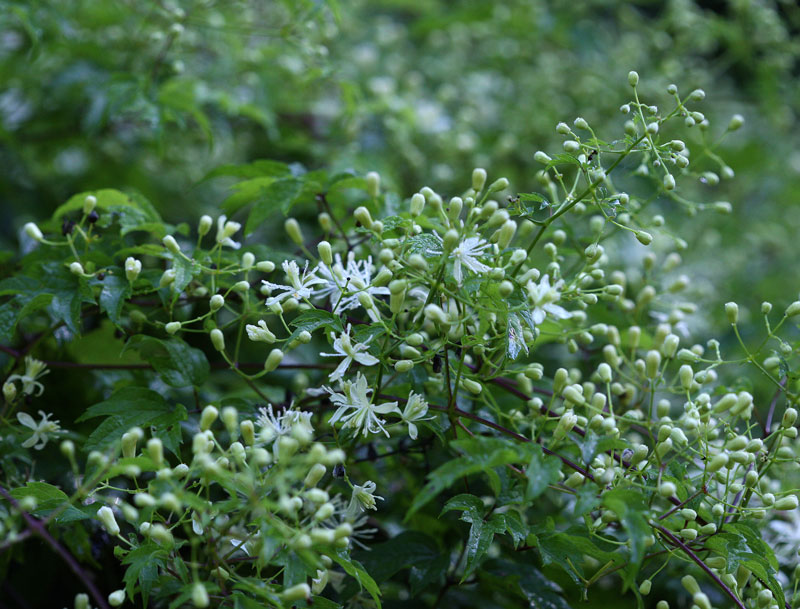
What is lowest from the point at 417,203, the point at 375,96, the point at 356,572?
the point at 375,96

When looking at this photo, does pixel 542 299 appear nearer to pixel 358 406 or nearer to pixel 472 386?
pixel 472 386

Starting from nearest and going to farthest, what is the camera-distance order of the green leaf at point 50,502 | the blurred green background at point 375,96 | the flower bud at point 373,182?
the green leaf at point 50,502 → the flower bud at point 373,182 → the blurred green background at point 375,96

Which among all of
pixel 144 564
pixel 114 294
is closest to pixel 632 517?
pixel 144 564

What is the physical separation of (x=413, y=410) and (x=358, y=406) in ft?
0.27

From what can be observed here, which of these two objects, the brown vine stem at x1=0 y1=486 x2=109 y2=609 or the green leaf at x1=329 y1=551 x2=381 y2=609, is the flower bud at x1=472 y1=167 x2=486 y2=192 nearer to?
the green leaf at x1=329 y1=551 x2=381 y2=609

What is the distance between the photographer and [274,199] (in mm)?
1354

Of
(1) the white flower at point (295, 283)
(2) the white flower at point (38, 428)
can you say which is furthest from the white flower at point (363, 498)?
(2) the white flower at point (38, 428)

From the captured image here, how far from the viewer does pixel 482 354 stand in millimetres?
1067

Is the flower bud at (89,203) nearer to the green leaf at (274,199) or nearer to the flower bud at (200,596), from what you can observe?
the green leaf at (274,199)

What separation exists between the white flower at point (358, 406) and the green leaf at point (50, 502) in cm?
39

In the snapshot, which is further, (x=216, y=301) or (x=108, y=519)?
(x=216, y=301)

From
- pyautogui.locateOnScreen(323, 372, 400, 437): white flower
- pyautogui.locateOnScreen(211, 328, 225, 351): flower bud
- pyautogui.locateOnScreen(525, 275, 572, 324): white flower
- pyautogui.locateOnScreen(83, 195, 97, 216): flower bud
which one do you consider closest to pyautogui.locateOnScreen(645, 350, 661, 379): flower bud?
pyautogui.locateOnScreen(525, 275, 572, 324): white flower

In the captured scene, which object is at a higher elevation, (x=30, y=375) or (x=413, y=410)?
(x=413, y=410)

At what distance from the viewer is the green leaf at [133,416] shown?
1074 millimetres
